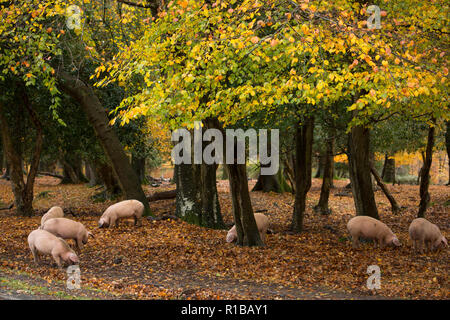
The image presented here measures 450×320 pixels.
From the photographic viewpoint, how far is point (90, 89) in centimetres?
1664

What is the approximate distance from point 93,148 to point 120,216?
5761 millimetres

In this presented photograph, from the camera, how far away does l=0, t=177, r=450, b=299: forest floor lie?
8242mm

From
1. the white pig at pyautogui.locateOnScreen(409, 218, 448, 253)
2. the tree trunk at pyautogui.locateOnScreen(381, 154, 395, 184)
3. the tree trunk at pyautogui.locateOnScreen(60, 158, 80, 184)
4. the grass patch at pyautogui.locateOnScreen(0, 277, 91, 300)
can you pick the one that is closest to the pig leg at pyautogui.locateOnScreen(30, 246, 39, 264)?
the grass patch at pyautogui.locateOnScreen(0, 277, 91, 300)

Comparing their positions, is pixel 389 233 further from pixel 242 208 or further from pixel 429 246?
pixel 242 208

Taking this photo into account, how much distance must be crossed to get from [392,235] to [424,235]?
0.82 meters

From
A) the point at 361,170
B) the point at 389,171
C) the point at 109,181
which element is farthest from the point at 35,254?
the point at 389,171

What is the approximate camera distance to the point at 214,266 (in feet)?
34.6

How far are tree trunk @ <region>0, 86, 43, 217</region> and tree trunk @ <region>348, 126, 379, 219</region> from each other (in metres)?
11.1

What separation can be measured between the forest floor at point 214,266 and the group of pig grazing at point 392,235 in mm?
265

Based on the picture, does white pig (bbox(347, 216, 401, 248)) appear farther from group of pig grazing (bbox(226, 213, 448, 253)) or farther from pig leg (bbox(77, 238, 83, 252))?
pig leg (bbox(77, 238, 83, 252))

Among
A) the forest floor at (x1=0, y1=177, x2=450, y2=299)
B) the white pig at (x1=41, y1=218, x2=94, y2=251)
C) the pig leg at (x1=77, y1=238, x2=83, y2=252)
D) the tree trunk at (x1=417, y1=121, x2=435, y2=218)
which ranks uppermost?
the tree trunk at (x1=417, y1=121, x2=435, y2=218)

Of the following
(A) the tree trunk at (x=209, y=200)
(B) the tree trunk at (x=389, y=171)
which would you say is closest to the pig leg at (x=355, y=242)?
(A) the tree trunk at (x=209, y=200)

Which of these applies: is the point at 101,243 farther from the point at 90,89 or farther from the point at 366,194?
the point at 366,194
